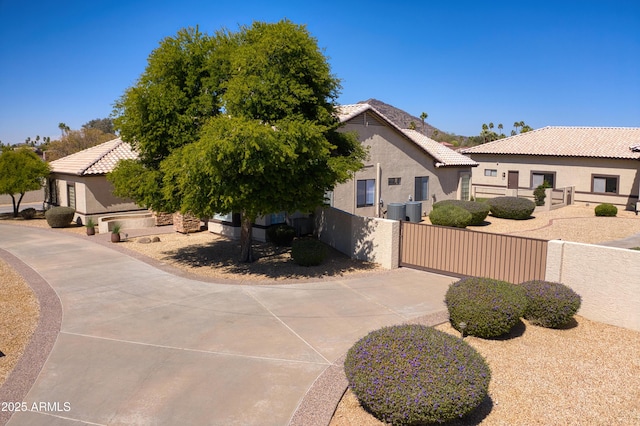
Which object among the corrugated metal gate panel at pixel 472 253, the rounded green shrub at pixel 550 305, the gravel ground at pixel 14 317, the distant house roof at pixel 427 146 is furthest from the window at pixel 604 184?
the gravel ground at pixel 14 317

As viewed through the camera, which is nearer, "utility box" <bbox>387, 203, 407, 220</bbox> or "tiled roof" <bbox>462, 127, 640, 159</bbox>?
"utility box" <bbox>387, 203, 407, 220</bbox>

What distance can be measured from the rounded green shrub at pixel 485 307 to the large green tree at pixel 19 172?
27349 millimetres

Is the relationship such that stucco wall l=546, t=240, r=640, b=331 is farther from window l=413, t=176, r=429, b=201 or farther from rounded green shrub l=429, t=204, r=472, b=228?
window l=413, t=176, r=429, b=201

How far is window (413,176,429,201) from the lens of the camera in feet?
96.3

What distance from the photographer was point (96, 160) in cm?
2778

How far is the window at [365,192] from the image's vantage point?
25516 mm

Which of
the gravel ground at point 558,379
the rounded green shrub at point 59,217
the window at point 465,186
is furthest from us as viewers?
the window at point 465,186

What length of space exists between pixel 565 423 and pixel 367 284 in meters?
7.85

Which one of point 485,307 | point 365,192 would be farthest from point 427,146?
point 485,307

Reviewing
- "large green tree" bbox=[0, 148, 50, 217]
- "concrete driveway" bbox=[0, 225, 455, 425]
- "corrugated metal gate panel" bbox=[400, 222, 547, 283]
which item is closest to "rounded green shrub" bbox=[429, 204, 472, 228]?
"corrugated metal gate panel" bbox=[400, 222, 547, 283]

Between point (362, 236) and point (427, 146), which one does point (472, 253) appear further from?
point (427, 146)

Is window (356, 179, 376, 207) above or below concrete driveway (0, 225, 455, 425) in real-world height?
above

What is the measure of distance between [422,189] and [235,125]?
18255mm

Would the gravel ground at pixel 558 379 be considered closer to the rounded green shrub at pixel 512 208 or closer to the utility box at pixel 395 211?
the utility box at pixel 395 211
